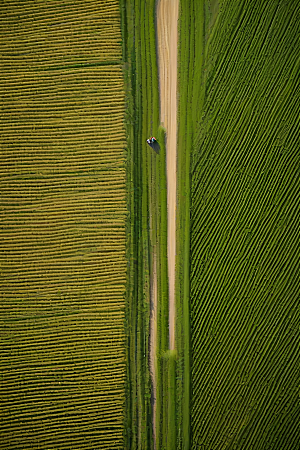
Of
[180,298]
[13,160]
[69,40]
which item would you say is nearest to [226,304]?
[180,298]

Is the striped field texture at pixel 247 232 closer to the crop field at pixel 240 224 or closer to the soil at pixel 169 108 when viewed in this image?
the crop field at pixel 240 224

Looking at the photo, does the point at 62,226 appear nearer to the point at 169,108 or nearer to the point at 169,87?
the point at 169,108

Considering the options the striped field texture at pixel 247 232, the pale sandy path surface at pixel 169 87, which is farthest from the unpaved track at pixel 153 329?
the striped field texture at pixel 247 232

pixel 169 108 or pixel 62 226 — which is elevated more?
pixel 169 108

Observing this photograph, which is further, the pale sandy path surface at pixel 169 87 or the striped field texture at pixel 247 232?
the pale sandy path surface at pixel 169 87

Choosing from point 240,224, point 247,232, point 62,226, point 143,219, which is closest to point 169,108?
point 143,219

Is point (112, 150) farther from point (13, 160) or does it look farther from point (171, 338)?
point (171, 338)
